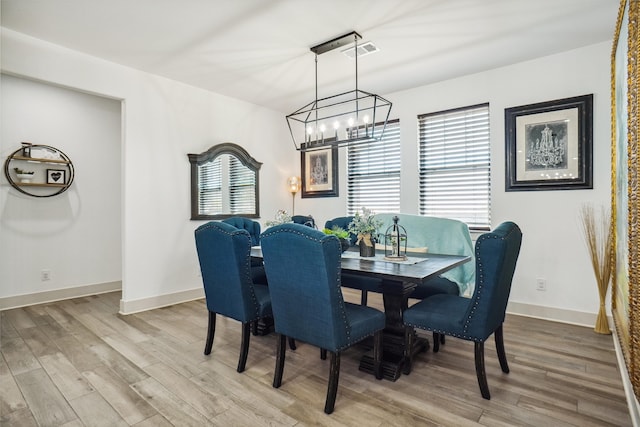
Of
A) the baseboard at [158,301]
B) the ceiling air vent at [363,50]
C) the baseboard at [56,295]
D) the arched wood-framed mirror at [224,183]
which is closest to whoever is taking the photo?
the ceiling air vent at [363,50]

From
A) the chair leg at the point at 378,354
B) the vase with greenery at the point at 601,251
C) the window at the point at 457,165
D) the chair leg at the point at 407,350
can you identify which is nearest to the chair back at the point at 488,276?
the chair leg at the point at 407,350

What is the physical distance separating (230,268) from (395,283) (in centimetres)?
116

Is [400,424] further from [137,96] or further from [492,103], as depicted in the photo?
[137,96]

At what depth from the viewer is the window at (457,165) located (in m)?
4.02

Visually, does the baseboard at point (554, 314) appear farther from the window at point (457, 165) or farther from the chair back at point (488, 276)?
the chair back at point (488, 276)

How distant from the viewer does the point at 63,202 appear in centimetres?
448

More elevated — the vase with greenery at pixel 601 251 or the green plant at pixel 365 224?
the green plant at pixel 365 224

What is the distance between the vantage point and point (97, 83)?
3604 mm

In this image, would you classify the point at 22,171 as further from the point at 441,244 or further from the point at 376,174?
the point at 441,244

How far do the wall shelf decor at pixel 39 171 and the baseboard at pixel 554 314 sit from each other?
569cm

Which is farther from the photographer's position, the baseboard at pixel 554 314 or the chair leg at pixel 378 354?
the baseboard at pixel 554 314

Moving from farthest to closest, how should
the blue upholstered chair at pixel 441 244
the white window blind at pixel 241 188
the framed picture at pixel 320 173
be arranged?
the framed picture at pixel 320 173 → the white window blind at pixel 241 188 → the blue upholstered chair at pixel 441 244

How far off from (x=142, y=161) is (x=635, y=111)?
4277 millimetres

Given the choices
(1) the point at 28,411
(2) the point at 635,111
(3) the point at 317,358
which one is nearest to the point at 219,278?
(3) the point at 317,358
